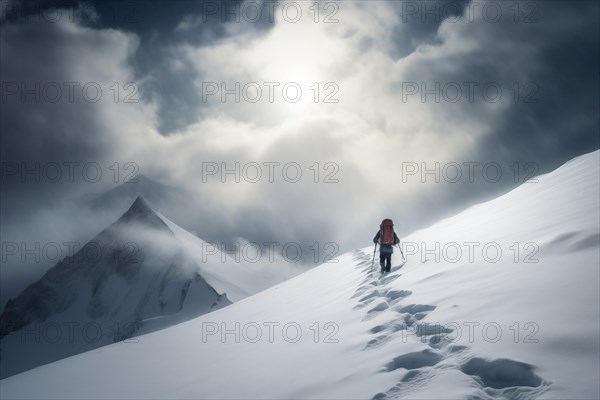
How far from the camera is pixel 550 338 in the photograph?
4102 millimetres

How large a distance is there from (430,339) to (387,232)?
9.61 metres

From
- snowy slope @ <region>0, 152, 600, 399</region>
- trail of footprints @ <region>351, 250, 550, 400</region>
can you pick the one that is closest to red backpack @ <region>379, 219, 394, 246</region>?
snowy slope @ <region>0, 152, 600, 399</region>

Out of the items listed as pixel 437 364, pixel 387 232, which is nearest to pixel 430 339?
pixel 437 364

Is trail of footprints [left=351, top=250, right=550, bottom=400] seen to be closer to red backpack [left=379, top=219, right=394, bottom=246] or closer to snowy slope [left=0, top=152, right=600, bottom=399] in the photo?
snowy slope [left=0, top=152, right=600, bottom=399]

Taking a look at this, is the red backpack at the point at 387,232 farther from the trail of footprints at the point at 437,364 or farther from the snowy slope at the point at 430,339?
the trail of footprints at the point at 437,364

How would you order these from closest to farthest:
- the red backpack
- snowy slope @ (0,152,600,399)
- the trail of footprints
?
1. the trail of footprints
2. snowy slope @ (0,152,600,399)
3. the red backpack

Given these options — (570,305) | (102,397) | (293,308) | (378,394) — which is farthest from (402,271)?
(102,397)

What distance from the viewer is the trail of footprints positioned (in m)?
3.60

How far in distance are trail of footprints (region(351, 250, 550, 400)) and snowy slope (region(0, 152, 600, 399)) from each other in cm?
2

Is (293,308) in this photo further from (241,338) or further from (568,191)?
(568,191)

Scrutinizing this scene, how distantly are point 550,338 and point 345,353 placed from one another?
3047 millimetres

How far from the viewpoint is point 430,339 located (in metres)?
5.31

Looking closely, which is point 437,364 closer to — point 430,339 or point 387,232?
point 430,339

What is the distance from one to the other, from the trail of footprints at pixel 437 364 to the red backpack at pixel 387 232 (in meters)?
6.96
